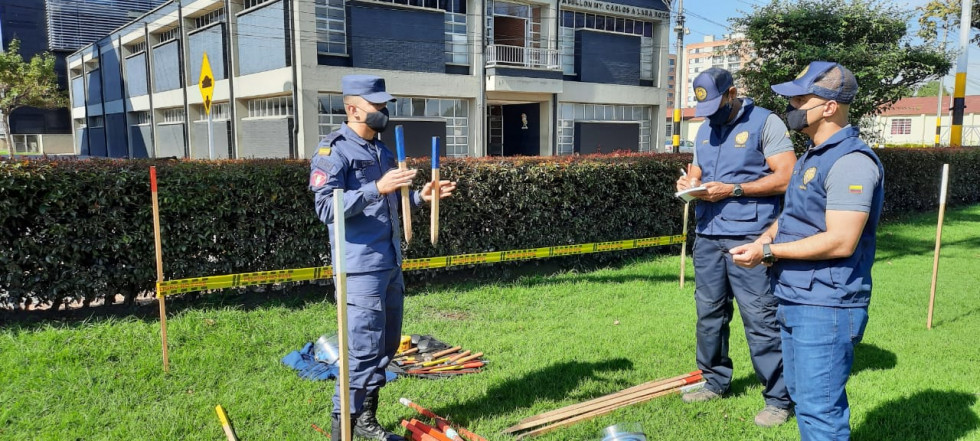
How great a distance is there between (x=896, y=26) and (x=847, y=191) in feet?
37.7

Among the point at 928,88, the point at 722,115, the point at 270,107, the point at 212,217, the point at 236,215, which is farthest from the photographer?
the point at 928,88

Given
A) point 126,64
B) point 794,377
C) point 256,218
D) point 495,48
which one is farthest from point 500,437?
point 126,64

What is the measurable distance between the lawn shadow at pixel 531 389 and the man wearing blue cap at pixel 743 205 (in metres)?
1.06

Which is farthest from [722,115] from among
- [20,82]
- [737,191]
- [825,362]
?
[20,82]

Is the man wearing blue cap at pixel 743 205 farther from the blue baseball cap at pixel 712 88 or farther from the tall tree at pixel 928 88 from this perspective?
the tall tree at pixel 928 88

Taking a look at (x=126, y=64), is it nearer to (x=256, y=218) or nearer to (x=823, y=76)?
(x=256, y=218)

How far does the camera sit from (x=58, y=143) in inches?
2208

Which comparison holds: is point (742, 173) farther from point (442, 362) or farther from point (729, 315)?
point (442, 362)

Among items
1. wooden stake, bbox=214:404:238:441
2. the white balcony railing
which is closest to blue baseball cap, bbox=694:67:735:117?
wooden stake, bbox=214:404:238:441

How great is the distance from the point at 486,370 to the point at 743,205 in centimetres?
220

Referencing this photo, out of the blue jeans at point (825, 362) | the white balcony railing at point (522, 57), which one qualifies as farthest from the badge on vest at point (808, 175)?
the white balcony railing at point (522, 57)

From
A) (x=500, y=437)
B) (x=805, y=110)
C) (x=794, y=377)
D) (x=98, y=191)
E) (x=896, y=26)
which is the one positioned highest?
(x=896, y=26)

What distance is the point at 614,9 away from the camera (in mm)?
29094

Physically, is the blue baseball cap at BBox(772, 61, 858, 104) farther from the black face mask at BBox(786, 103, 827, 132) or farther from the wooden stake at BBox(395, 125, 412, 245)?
the wooden stake at BBox(395, 125, 412, 245)
